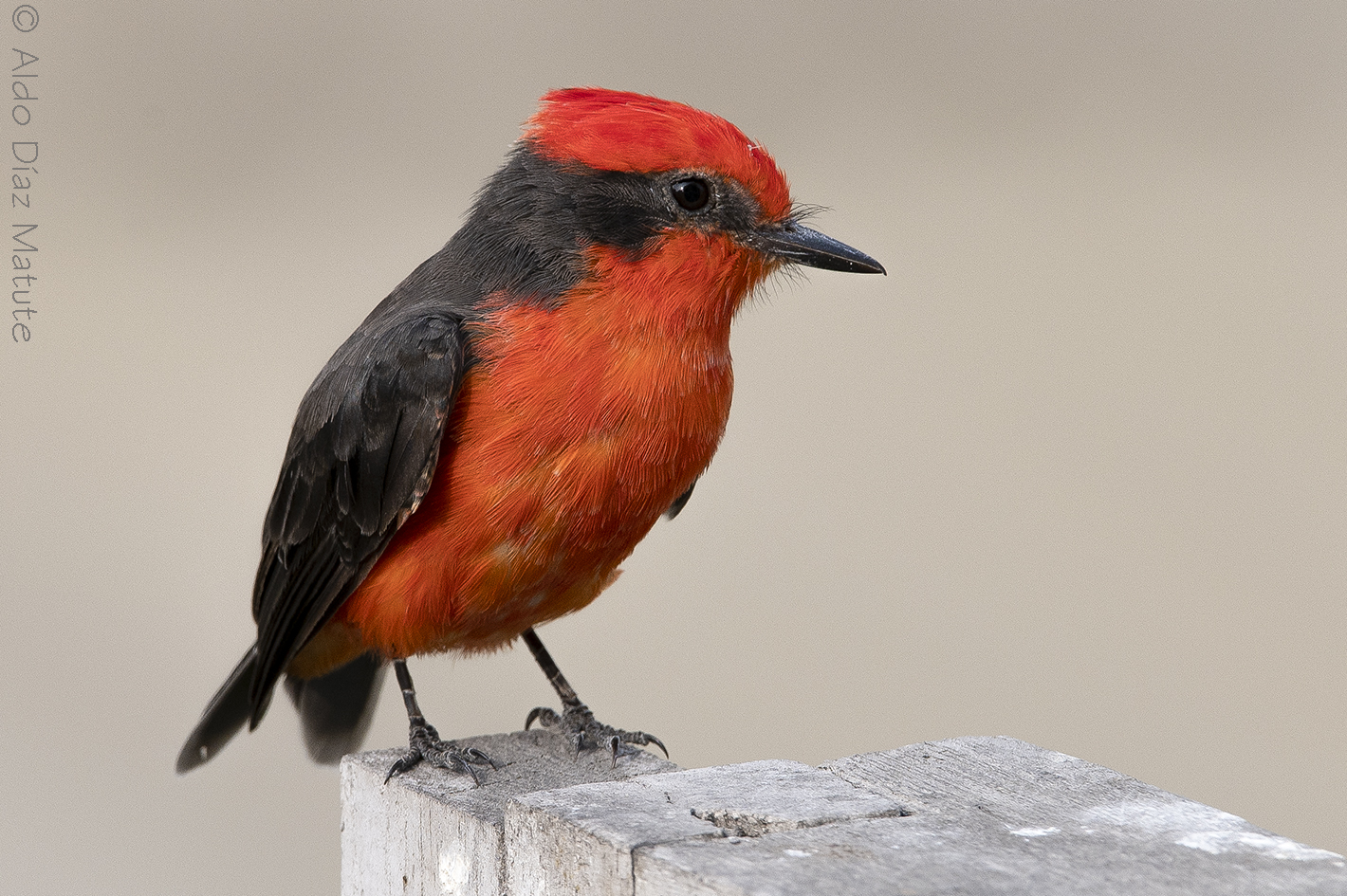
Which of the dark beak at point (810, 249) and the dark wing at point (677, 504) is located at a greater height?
the dark beak at point (810, 249)

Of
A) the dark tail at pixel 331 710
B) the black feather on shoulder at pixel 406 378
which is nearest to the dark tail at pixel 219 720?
the dark tail at pixel 331 710

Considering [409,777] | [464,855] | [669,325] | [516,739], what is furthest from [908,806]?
[669,325]

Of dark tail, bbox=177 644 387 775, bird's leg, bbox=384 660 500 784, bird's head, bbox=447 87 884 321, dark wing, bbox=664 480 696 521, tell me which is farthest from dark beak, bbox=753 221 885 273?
dark tail, bbox=177 644 387 775

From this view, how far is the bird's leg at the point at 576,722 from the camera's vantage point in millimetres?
3094

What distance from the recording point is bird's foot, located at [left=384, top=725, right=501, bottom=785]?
266 cm

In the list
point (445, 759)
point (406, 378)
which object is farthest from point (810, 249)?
point (445, 759)

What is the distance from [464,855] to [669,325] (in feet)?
4.51

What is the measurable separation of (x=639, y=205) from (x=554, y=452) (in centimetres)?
62

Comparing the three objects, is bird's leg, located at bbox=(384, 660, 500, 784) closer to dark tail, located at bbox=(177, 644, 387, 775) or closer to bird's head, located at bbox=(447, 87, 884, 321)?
dark tail, located at bbox=(177, 644, 387, 775)

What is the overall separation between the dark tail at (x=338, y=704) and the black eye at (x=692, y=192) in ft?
5.10

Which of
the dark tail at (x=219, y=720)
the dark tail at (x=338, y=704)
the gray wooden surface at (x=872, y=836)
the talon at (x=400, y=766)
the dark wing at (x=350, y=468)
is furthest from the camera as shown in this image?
the dark tail at (x=338, y=704)

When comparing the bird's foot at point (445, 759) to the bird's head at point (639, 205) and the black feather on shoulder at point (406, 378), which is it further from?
the bird's head at point (639, 205)

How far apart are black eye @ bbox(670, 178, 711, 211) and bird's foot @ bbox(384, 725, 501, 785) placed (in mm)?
1318

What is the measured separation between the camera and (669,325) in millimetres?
3240
